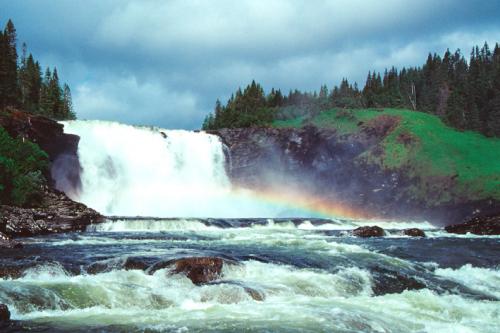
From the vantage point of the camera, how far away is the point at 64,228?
3400cm

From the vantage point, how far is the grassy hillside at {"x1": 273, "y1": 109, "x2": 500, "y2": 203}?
59.4 m

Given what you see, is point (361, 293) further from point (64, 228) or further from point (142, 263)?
point (64, 228)

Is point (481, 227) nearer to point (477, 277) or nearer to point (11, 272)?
point (477, 277)

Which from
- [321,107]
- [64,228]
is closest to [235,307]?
[64,228]

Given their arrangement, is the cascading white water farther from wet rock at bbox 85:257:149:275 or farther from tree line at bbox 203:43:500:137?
wet rock at bbox 85:257:149:275

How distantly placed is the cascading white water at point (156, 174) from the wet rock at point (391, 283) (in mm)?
38886

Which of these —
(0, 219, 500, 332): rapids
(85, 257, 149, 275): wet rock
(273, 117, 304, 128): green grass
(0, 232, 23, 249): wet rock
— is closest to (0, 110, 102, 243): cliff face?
(0, 232, 23, 249): wet rock

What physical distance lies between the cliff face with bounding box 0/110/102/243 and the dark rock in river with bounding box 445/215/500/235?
2902 centimetres

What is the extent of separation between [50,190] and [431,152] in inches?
1865

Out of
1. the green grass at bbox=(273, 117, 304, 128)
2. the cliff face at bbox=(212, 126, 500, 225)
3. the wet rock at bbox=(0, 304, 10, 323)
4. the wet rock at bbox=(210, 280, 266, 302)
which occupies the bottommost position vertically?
the wet rock at bbox=(0, 304, 10, 323)

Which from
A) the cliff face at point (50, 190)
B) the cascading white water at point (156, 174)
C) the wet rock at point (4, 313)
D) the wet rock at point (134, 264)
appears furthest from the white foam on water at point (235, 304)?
the cascading white water at point (156, 174)

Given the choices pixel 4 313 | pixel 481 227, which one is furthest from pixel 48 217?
pixel 481 227

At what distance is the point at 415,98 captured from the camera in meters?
116

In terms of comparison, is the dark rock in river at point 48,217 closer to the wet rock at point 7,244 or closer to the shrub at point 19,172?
the shrub at point 19,172
